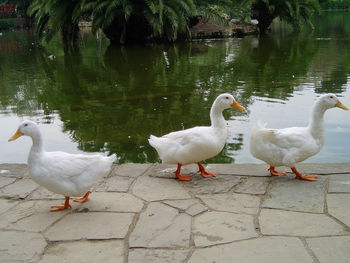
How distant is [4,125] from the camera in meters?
7.23

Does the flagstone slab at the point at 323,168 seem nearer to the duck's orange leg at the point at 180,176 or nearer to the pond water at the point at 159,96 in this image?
the pond water at the point at 159,96

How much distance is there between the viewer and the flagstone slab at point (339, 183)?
149 inches

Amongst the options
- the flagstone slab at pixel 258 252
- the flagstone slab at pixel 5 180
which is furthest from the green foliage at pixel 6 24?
the flagstone slab at pixel 258 252

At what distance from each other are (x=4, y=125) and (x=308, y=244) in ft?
20.2

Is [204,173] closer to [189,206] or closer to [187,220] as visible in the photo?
[189,206]

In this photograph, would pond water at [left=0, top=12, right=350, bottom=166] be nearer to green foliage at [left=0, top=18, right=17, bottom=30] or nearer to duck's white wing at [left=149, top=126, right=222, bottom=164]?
duck's white wing at [left=149, top=126, right=222, bottom=164]

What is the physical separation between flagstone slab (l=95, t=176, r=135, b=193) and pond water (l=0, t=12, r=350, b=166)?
109cm

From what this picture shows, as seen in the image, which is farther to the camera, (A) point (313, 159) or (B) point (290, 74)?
(B) point (290, 74)

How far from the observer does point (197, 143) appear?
4.14 meters

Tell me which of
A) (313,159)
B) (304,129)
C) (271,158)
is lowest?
(313,159)

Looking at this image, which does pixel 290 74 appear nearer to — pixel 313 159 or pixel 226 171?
pixel 313 159

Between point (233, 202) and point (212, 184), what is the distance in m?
0.52

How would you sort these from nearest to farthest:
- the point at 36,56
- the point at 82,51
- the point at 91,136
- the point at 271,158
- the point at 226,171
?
the point at 271,158
the point at 226,171
the point at 91,136
the point at 36,56
the point at 82,51

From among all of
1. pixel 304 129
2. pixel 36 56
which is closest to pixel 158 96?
Answer: pixel 304 129
